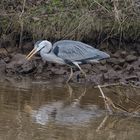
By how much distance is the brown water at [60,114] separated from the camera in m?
6.25

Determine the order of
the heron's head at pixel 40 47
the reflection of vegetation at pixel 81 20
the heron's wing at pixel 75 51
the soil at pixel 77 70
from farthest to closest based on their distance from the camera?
the reflection of vegetation at pixel 81 20
the heron's head at pixel 40 47
the heron's wing at pixel 75 51
the soil at pixel 77 70

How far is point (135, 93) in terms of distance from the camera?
878 cm

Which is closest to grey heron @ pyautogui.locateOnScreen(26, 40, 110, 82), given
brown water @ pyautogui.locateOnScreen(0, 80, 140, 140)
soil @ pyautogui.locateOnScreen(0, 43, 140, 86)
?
soil @ pyautogui.locateOnScreen(0, 43, 140, 86)

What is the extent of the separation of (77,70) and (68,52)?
416 millimetres

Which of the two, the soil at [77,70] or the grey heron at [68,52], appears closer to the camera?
the soil at [77,70]

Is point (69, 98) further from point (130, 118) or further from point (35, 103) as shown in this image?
point (130, 118)

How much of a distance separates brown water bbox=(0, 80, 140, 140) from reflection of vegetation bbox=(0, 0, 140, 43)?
1.73m

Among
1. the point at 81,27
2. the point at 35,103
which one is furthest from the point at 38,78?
the point at 35,103

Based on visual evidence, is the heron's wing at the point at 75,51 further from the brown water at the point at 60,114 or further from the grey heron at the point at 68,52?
the brown water at the point at 60,114

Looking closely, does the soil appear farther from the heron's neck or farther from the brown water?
the brown water

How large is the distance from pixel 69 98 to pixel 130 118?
1370 mm

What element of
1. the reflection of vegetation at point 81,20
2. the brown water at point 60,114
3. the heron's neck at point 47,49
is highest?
the reflection of vegetation at point 81,20

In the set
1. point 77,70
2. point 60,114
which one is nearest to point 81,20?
point 77,70

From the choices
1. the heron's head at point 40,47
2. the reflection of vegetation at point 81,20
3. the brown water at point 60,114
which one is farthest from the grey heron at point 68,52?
the brown water at point 60,114
